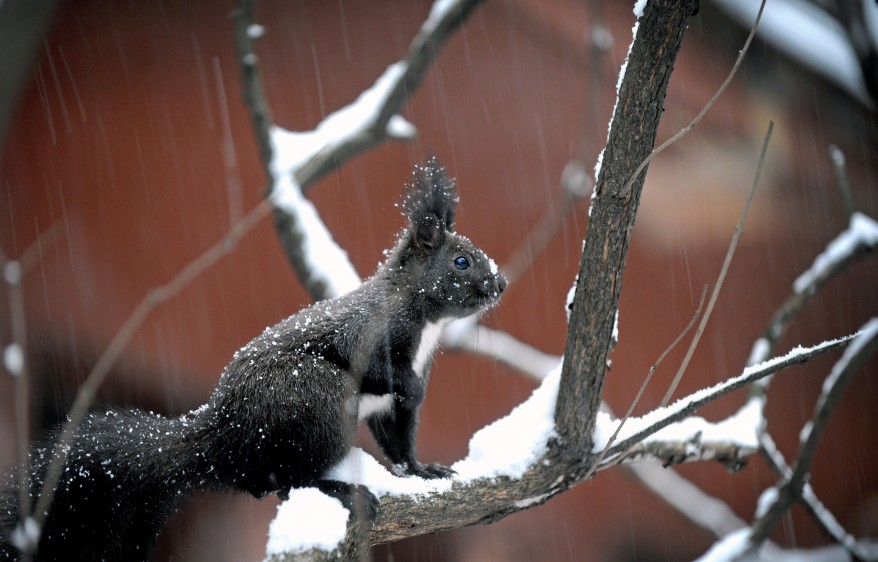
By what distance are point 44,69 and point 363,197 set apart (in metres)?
1.98

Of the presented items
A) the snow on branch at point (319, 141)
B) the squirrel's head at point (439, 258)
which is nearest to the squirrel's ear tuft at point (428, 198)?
the squirrel's head at point (439, 258)

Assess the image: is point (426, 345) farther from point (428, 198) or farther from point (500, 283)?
point (428, 198)

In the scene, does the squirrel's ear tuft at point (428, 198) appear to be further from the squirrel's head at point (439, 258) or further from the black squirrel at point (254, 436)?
the black squirrel at point (254, 436)

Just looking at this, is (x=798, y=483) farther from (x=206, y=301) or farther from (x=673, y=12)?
(x=206, y=301)

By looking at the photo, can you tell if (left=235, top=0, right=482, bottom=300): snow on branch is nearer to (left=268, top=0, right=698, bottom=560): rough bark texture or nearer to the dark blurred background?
the dark blurred background

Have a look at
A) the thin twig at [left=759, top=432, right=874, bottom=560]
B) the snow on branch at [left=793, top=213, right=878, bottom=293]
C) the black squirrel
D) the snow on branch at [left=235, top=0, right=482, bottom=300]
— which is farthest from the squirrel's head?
the snow on branch at [left=793, top=213, right=878, bottom=293]

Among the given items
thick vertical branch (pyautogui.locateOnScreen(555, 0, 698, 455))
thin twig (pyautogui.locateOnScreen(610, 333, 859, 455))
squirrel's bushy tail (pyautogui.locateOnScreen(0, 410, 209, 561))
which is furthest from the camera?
thin twig (pyautogui.locateOnScreen(610, 333, 859, 455))

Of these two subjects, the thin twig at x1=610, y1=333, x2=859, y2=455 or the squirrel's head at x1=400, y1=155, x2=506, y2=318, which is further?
the squirrel's head at x1=400, y1=155, x2=506, y2=318

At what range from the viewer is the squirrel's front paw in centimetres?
264

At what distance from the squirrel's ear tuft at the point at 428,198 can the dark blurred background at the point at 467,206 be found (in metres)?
1.68

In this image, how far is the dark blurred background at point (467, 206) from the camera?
4.56 metres

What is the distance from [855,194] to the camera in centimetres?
520

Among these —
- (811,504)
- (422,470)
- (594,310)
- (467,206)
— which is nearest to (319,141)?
(467,206)

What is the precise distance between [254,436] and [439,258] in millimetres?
1021
